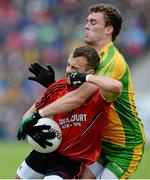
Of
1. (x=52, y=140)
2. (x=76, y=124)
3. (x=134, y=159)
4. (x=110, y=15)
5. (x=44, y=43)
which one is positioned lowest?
(x=44, y=43)

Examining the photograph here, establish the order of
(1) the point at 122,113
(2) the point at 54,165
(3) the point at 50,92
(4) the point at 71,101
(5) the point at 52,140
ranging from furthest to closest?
(1) the point at 122,113 → (3) the point at 50,92 → (2) the point at 54,165 → (5) the point at 52,140 → (4) the point at 71,101

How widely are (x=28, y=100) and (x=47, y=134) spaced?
11882 mm

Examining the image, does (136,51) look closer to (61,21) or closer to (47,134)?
(61,21)

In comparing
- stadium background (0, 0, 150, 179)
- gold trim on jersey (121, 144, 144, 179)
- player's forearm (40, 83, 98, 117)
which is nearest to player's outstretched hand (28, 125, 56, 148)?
player's forearm (40, 83, 98, 117)

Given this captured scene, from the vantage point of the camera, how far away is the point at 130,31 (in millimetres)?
19391

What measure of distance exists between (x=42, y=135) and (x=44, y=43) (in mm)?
13273

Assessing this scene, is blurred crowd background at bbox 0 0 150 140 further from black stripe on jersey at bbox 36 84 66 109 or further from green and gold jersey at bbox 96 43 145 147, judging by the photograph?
black stripe on jersey at bbox 36 84 66 109

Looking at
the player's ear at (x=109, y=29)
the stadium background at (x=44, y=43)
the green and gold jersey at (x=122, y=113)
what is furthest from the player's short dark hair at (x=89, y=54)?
the stadium background at (x=44, y=43)

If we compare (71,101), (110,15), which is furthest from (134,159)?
(110,15)

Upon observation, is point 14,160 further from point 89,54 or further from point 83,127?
point 89,54

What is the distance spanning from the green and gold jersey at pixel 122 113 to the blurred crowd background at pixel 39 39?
11229mm

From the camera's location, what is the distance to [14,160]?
45.3 ft

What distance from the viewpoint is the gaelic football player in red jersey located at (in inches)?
247

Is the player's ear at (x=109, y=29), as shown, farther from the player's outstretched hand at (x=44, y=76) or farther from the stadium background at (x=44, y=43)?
the stadium background at (x=44, y=43)
